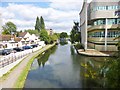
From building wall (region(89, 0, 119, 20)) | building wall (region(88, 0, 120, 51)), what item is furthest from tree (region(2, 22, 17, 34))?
building wall (region(89, 0, 119, 20))

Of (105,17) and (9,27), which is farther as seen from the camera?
(9,27)

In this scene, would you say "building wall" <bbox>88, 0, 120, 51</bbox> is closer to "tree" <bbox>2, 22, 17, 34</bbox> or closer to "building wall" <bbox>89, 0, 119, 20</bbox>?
"building wall" <bbox>89, 0, 119, 20</bbox>

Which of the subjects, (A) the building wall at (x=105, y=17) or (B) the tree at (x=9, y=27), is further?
(B) the tree at (x=9, y=27)

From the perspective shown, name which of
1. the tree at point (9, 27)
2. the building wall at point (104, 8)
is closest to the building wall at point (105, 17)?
the building wall at point (104, 8)

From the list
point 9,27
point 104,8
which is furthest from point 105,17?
point 9,27

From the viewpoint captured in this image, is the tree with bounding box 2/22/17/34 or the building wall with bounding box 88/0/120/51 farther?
the tree with bounding box 2/22/17/34

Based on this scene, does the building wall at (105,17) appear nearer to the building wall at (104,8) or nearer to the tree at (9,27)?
the building wall at (104,8)

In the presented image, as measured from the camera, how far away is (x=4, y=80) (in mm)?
16328

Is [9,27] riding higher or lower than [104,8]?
lower

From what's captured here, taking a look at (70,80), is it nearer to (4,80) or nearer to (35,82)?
(35,82)

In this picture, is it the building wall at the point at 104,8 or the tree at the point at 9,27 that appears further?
the tree at the point at 9,27

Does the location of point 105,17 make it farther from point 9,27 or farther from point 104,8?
point 9,27

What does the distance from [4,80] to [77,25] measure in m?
65.6

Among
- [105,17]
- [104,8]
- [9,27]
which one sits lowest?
[105,17]
